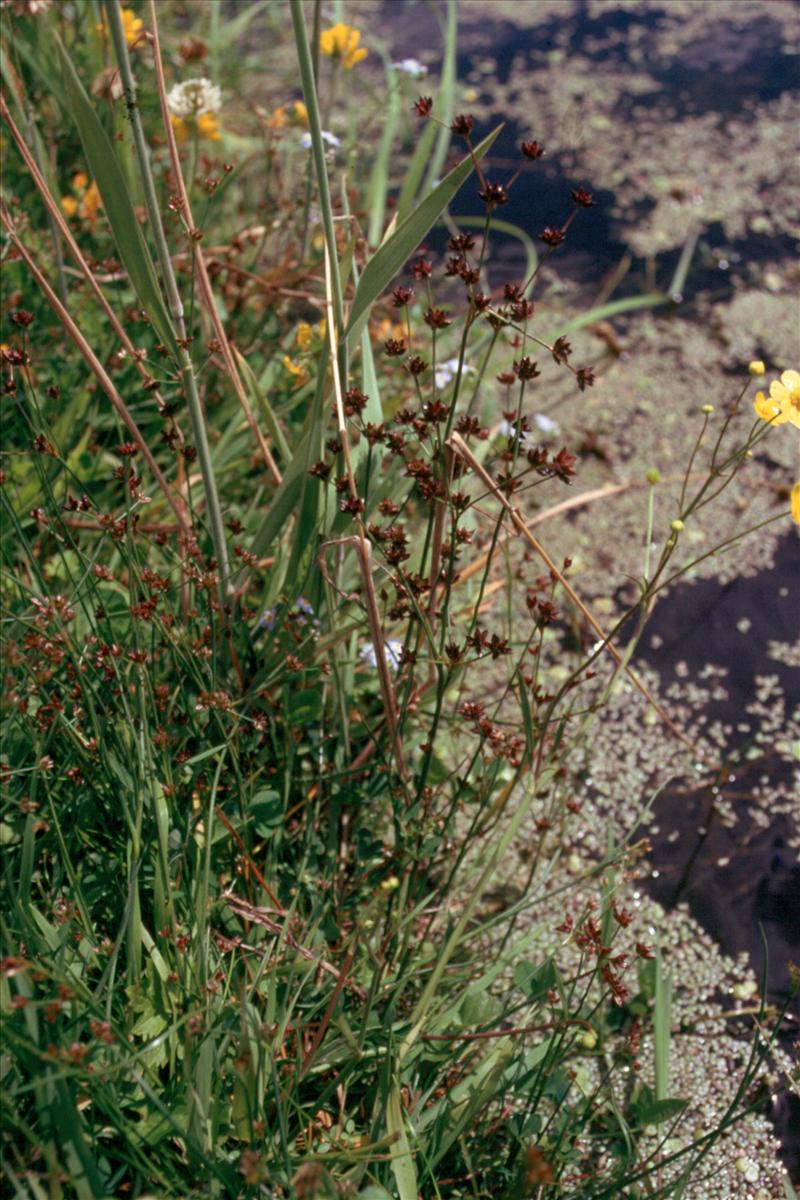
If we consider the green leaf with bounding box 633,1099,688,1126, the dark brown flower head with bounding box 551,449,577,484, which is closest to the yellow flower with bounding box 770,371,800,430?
the dark brown flower head with bounding box 551,449,577,484

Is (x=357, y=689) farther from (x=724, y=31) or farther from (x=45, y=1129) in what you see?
(x=724, y=31)

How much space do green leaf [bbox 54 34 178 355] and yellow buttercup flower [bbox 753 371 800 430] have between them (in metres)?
0.68

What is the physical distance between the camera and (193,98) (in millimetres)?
1872

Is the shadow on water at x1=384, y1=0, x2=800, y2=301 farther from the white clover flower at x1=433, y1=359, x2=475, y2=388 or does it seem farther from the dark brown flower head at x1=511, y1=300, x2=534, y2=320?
the dark brown flower head at x1=511, y1=300, x2=534, y2=320

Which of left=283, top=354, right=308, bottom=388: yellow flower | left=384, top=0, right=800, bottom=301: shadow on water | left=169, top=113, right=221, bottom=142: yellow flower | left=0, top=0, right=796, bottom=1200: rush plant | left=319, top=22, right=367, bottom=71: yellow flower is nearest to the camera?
left=0, top=0, right=796, bottom=1200: rush plant

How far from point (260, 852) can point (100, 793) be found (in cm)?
29

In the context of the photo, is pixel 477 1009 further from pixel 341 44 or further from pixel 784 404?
pixel 341 44

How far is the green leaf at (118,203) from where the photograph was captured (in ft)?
3.79

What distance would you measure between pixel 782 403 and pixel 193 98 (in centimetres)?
122

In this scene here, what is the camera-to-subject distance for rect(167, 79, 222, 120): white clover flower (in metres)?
1.87

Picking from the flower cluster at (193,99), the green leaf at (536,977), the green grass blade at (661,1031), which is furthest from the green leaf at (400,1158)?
the flower cluster at (193,99)

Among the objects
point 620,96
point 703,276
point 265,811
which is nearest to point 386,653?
point 265,811

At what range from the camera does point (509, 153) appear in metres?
3.20

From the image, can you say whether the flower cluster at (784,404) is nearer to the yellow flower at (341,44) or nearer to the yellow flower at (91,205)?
the yellow flower at (341,44)
